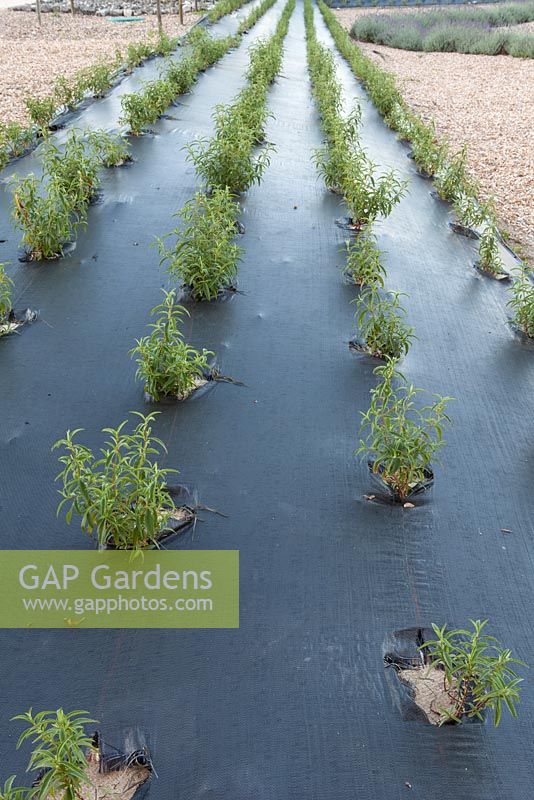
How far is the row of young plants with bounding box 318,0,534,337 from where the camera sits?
397 centimetres

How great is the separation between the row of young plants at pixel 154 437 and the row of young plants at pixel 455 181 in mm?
1785

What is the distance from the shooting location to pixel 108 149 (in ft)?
17.8

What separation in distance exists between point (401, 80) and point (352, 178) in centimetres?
860

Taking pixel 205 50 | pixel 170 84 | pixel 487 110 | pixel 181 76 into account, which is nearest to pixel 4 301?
pixel 170 84

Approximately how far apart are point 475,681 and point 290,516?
2.95 ft

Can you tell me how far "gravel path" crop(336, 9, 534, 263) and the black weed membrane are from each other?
240cm

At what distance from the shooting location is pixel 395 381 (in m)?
3.26

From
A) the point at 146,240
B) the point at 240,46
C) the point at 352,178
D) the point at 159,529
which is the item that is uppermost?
the point at 240,46

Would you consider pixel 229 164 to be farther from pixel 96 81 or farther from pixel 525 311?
pixel 96 81

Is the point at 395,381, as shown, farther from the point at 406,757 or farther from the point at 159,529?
the point at 406,757

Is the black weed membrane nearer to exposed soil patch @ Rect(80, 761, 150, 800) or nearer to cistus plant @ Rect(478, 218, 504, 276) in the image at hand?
exposed soil patch @ Rect(80, 761, 150, 800)

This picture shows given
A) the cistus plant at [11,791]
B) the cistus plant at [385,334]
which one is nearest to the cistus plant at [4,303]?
the cistus plant at [385,334]

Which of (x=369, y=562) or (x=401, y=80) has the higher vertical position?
(x=401, y=80)

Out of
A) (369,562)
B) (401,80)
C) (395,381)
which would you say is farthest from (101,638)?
(401,80)
